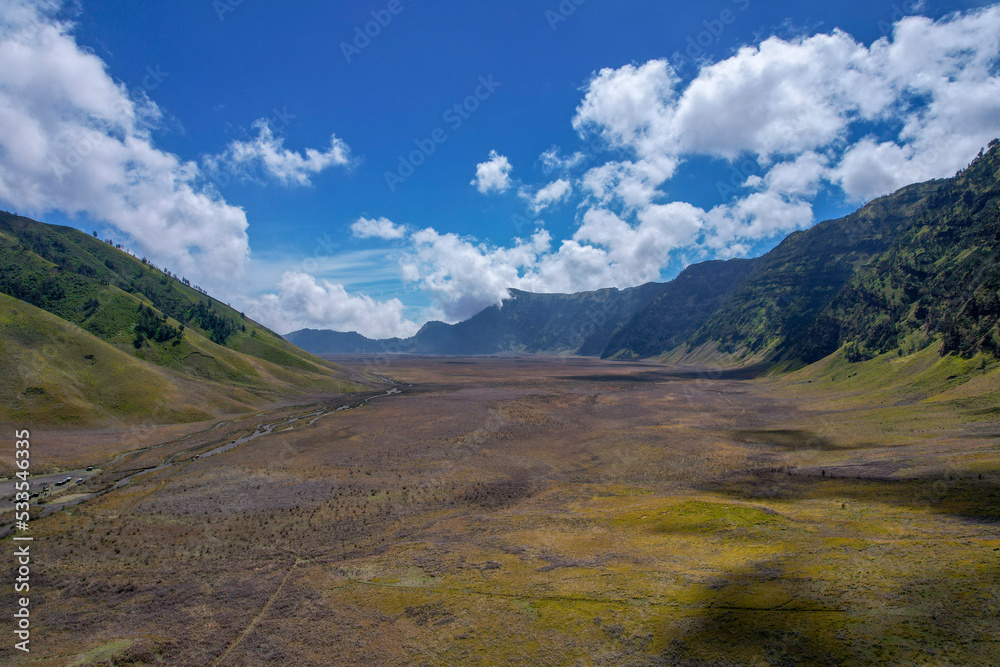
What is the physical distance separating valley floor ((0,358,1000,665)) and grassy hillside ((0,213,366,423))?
17530mm

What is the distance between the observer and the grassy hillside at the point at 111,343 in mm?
69188

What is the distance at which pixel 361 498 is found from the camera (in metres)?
39.1

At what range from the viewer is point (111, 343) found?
94.1 metres

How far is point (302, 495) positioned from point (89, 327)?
95.3m

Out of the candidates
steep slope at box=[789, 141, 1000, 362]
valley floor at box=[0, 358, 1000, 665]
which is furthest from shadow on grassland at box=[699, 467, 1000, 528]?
steep slope at box=[789, 141, 1000, 362]

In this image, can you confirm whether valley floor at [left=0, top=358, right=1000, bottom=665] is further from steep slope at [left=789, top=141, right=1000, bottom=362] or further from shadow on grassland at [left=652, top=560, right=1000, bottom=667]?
steep slope at [left=789, top=141, right=1000, bottom=362]

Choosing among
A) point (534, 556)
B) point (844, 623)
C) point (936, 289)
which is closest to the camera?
Result: point (844, 623)

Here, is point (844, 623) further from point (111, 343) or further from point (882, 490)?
point (111, 343)

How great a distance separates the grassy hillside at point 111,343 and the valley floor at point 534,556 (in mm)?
17530

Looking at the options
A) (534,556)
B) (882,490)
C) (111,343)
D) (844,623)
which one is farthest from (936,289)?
(111,343)

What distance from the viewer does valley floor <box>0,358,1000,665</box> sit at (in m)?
17.6

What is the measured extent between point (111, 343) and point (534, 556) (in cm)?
11307

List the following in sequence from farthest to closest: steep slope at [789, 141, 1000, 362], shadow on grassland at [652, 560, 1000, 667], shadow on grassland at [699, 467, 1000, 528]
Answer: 1. steep slope at [789, 141, 1000, 362]
2. shadow on grassland at [699, 467, 1000, 528]
3. shadow on grassland at [652, 560, 1000, 667]

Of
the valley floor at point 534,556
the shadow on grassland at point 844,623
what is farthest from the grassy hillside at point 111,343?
the shadow on grassland at point 844,623
